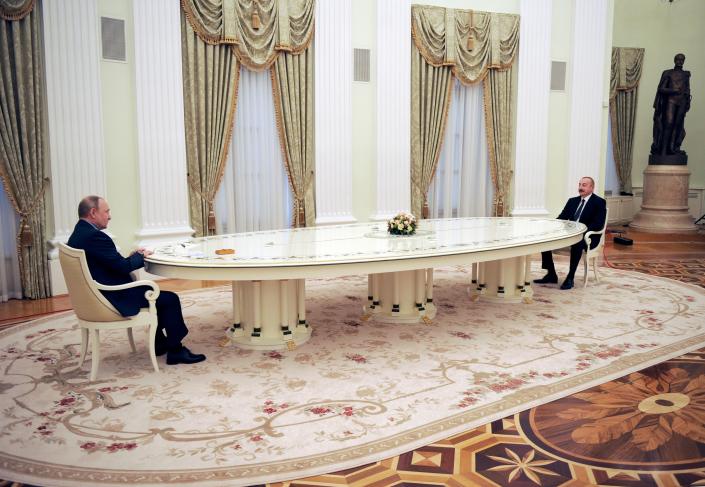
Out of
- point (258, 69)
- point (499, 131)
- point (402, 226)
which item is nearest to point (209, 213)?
point (258, 69)

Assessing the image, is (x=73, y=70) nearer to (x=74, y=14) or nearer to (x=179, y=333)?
(x=74, y=14)

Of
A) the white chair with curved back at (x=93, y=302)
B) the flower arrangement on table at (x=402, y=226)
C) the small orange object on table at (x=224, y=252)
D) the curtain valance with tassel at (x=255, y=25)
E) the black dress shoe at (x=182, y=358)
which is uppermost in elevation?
the curtain valance with tassel at (x=255, y=25)

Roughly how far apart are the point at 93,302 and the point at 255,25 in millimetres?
5164

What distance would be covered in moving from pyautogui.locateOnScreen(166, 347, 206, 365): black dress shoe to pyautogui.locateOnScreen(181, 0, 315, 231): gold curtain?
370 centimetres

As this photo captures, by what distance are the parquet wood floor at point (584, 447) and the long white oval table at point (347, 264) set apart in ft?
4.85

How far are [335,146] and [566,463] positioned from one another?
6478 mm

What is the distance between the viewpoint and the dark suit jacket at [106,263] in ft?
13.6

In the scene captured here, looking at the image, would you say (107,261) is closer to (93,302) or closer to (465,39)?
(93,302)

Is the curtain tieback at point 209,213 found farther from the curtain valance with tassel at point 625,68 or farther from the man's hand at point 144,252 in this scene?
the curtain valance with tassel at point 625,68

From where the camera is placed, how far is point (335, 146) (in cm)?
886

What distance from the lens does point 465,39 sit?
9.67 meters

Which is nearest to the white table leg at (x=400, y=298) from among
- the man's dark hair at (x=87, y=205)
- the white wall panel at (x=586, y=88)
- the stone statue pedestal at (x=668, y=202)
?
the man's dark hair at (x=87, y=205)

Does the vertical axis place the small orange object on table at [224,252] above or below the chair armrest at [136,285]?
above

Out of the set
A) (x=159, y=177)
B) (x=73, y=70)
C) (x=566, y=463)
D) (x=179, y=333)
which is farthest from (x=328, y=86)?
(x=566, y=463)
